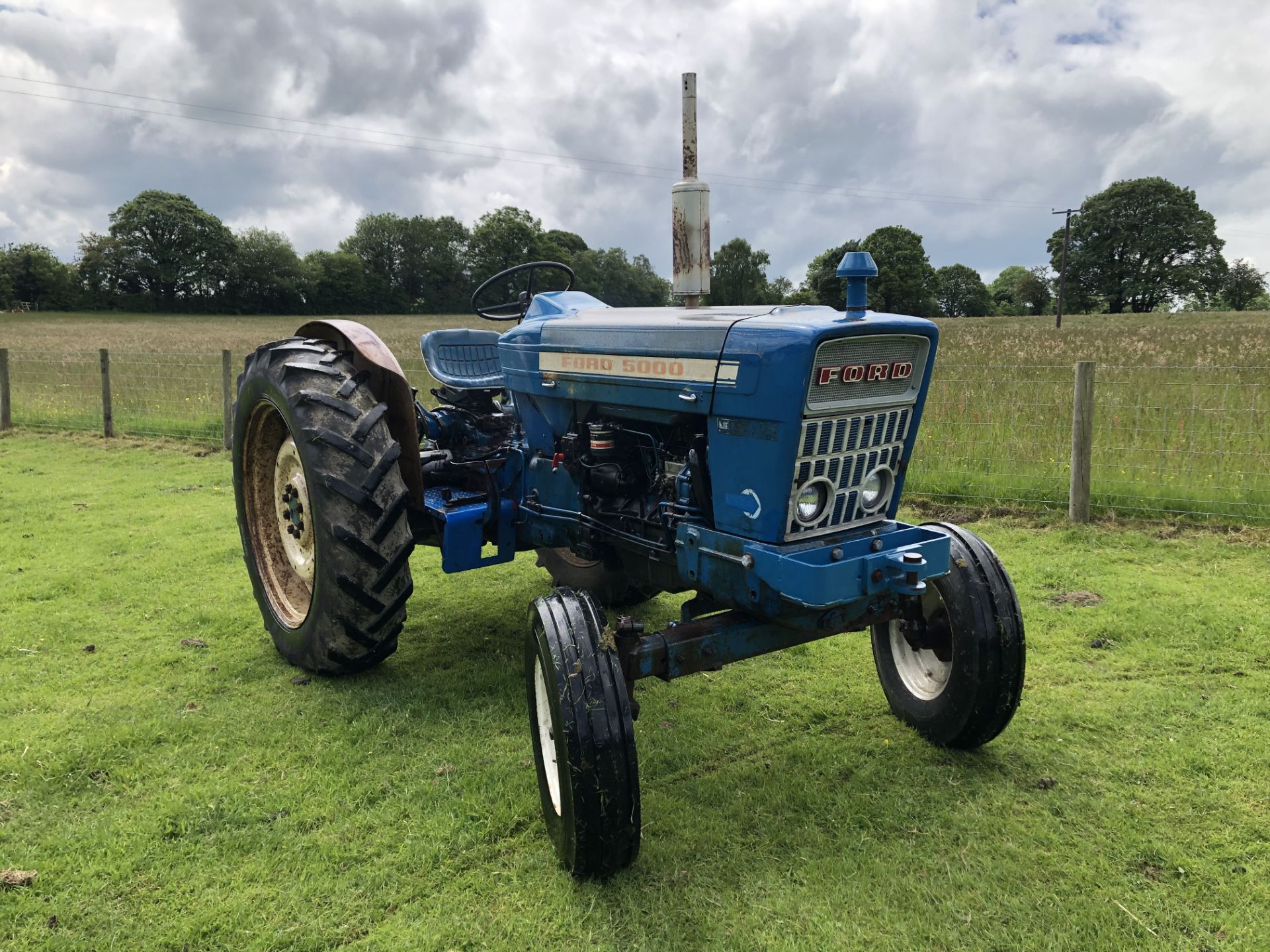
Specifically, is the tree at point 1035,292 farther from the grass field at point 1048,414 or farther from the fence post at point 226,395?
the fence post at point 226,395

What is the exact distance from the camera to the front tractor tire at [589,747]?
7.20 feet

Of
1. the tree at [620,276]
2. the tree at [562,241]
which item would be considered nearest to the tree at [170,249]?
the tree at [562,241]

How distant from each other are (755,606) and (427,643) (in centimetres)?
216

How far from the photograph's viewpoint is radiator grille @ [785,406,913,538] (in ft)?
8.00

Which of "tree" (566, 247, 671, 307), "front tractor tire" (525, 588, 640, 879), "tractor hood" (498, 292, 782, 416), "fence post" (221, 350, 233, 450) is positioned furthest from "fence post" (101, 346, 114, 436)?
"front tractor tire" (525, 588, 640, 879)

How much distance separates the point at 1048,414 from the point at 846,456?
5649mm

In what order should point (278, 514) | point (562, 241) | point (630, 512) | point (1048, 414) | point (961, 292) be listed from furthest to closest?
1. point (961, 292)
2. point (562, 241)
3. point (1048, 414)
4. point (278, 514)
5. point (630, 512)

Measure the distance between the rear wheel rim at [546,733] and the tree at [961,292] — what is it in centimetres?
5273

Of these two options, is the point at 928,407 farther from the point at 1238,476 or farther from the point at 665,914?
the point at 665,914

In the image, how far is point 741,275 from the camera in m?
16.9

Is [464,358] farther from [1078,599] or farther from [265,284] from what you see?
[265,284]

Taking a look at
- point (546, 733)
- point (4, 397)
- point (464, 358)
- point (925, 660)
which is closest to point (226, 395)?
→ point (4, 397)

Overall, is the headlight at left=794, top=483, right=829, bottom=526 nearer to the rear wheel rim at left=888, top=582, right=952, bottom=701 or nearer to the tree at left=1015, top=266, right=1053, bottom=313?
the rear wheel rim at left=888, top=582, right=952, bottom=701

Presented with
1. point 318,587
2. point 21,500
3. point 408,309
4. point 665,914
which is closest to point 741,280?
point 21,500
